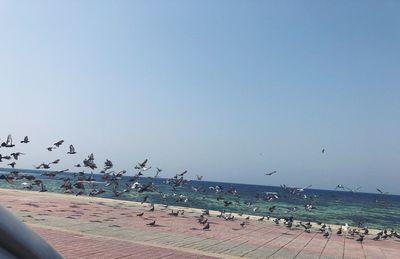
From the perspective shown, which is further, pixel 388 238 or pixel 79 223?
pixel 388 238

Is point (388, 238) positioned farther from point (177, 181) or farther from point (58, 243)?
point (58, 243)

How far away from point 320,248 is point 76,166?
9.49 m

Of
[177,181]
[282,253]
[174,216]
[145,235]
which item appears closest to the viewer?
[282,253]

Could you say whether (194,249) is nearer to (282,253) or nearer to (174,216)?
(282,253)

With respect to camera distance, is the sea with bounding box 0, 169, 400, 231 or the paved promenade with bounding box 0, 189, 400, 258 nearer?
the paved promenade with bounding box 0, 189, 400, 258

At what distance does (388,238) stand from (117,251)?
16.4m

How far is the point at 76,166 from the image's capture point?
17453 mm

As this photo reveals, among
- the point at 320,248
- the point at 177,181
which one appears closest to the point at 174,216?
the point at 177,181

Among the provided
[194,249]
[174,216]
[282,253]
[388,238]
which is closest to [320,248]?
[282,253]

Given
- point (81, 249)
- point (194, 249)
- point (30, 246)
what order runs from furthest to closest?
point (194, 249) → point (81, 249) → point (30, 246)

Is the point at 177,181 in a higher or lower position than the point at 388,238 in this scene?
higher

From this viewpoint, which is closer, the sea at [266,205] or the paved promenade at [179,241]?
the paved promenade at [179,241]

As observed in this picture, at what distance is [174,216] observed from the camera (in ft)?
81.6

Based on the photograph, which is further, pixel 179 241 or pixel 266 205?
pixel 266 205
